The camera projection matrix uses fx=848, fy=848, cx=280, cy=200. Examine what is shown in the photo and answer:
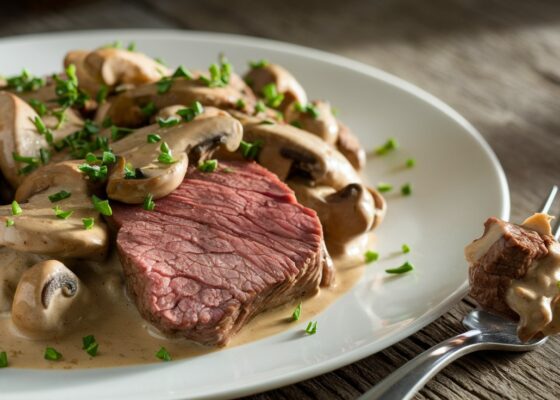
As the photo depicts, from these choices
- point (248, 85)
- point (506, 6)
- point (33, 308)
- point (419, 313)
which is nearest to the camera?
point (33, 308)

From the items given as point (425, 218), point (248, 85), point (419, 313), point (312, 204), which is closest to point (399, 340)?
point (419, 313)

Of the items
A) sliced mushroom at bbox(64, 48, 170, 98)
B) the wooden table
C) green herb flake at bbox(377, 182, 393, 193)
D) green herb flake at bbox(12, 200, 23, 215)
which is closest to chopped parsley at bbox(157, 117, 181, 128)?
sliced mushroom at bbox(64, 48, 170, 98)

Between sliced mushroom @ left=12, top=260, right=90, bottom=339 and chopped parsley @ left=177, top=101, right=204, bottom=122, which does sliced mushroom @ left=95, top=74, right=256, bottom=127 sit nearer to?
chopped parsley @ left=177, top=101, right=204, bottom=122

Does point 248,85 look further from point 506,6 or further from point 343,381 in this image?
point 506,6

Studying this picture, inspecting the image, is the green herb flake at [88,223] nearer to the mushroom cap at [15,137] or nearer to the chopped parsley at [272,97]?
the mushroom cap at [15,137]

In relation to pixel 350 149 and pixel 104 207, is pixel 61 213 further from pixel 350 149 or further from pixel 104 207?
pixel 350 149

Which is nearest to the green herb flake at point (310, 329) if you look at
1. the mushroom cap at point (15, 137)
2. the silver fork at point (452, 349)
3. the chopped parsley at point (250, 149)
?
the silver fork at point (452, 349)
